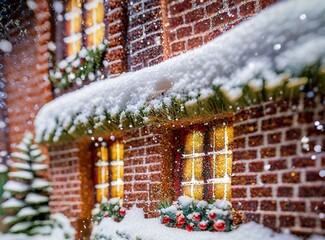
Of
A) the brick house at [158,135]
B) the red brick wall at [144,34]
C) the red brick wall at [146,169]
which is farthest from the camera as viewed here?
the red brick wall at [144,34]

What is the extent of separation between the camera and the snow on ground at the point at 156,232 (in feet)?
8.38

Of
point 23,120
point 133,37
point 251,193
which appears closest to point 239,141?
point 251,193

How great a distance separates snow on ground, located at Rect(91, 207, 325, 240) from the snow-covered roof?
98 cm

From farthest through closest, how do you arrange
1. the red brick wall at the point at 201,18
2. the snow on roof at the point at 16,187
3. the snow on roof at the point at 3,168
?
the snow on roof at the point at 3,168 < the snow on roof at the point at 16,187 < the red brick wall at the point at 201,18

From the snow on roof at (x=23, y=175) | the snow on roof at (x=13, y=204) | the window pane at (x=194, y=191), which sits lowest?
the snow on roof at (x=13, y=204)

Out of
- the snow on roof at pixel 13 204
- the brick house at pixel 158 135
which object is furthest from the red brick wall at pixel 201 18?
the snow on roof at pixel 13 204

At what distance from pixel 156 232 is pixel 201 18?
220 cm

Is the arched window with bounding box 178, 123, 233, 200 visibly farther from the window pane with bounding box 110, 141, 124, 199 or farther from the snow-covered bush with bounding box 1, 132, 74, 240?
the snow-covered bush with bounding box 1, 132, 74, 240

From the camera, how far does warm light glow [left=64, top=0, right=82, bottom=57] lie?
4934 millimetres

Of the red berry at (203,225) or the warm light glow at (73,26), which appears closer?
the red berry at (203,225)

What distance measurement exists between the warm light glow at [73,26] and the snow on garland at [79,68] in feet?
0.65

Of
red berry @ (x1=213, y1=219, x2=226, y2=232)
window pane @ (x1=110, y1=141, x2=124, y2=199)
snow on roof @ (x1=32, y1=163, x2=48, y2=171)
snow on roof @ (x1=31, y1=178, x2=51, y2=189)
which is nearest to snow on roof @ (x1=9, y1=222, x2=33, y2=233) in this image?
snow on roof @ (x1=31, y1=178, x2=51, y2=189)

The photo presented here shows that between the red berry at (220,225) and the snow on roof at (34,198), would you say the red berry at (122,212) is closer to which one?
the red berry at (220,225)

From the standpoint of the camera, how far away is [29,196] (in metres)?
5.03
